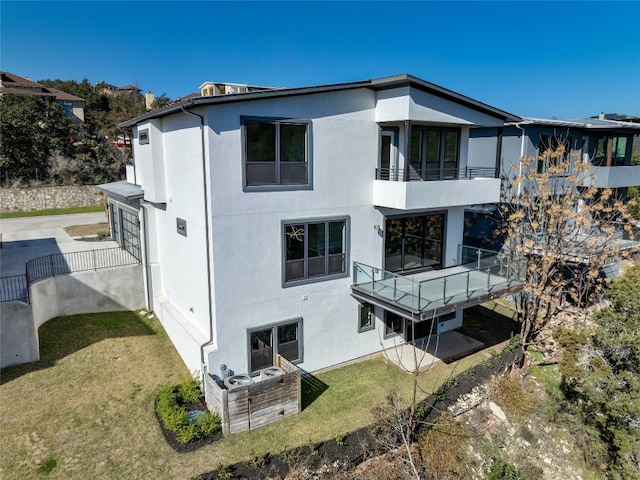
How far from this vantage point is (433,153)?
50.5 ft

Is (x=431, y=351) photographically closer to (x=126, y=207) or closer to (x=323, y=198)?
(x=323, y=198)

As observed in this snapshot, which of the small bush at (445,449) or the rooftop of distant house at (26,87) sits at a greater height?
the rooftop of distant house at (26,87)

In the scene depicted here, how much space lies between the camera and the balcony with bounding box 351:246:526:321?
12.5 m

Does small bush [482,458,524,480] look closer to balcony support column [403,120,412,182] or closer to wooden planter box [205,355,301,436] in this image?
wooden planter box [205,355,301,436]

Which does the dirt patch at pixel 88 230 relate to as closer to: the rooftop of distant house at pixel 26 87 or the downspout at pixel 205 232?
the downspout at pixel 205 232

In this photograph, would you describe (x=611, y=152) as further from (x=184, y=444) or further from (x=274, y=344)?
(x=184, y=444)

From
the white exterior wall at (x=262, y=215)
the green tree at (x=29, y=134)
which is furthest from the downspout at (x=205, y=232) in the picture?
the green tree at (x=29, y=134)

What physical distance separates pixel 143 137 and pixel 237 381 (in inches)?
382

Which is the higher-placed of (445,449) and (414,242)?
(414,242)

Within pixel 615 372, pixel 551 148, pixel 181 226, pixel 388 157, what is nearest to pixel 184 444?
pixel 181 226

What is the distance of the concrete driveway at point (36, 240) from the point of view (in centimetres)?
1827

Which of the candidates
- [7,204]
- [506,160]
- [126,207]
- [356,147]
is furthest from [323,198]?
[7,204]

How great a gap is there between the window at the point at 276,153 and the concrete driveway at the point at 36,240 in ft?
37.0

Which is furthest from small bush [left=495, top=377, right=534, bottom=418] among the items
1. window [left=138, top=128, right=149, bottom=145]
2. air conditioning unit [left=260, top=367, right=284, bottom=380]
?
window [left=138, top=128, right=149, bottom=145]
